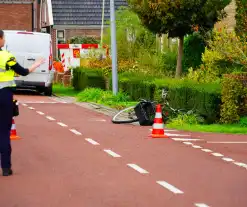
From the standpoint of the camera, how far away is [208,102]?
19.1m

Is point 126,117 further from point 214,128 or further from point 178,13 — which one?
point 178,13

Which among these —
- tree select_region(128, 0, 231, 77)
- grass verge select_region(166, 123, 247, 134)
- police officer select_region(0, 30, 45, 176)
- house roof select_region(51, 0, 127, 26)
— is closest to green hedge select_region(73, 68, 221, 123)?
grass verge select_region(166, 123, 247, 134)

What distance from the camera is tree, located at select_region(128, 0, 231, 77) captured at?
26594 millimetres

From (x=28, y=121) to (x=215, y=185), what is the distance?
10.2 metres

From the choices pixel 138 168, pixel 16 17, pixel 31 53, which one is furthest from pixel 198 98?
pixel 16 17

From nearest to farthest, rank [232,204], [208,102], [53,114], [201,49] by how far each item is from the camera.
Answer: [232,204], [208,102], [53,114], [201,49]

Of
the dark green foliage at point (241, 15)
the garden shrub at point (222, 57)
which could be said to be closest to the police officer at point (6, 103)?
the garden shrub at point (222, 57)

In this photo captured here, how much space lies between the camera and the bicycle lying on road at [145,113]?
19297 millimetres

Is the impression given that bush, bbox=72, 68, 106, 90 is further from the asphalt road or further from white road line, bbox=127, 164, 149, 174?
white road line, bbox=127, 164, 149, 174

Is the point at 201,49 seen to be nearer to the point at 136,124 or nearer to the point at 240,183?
the point at 136,124

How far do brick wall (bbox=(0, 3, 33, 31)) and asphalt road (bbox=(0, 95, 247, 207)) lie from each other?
46.0 metres

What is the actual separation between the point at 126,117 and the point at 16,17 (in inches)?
1805

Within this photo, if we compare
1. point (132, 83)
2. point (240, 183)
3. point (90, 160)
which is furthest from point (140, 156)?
point (132, 83)

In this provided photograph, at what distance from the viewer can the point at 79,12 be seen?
181 ft
